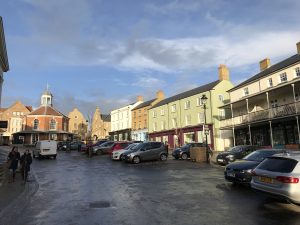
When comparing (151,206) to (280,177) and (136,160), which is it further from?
(136,160)

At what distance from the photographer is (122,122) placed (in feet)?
265

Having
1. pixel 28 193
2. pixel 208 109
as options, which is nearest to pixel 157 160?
pixel 28 193

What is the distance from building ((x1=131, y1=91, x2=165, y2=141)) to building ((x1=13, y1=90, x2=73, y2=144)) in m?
18.0

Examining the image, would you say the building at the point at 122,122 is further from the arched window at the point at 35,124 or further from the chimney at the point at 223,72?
the chimney at the point at 223,72

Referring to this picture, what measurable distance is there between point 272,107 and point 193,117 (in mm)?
18945

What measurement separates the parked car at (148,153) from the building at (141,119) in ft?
128

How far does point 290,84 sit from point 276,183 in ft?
72.9

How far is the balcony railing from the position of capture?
1128 inches

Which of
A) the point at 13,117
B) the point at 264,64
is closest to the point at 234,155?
the point at 264,64

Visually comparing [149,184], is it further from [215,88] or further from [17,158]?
[215,88]

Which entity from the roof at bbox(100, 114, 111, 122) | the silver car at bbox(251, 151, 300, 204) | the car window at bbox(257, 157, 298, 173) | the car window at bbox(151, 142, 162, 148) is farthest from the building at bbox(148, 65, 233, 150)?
the roof at bbox(100, 114, 111, 122)

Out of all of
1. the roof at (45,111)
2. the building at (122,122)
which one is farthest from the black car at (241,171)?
the roof at (45,111)

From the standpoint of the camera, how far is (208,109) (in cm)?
4775

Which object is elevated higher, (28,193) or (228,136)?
(228,136)
